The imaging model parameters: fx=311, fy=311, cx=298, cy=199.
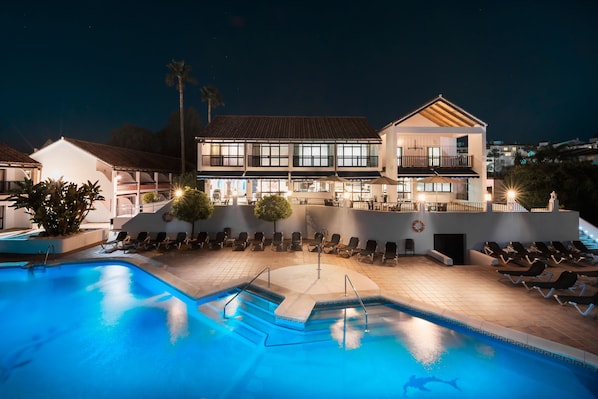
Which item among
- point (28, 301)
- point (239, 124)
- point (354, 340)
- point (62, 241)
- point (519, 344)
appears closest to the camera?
point (519, 344)

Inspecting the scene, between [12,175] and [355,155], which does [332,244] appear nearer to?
[355,155]

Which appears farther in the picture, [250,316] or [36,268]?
[36,268]

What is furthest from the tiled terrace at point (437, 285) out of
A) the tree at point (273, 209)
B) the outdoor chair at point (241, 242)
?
the tree at point (273, 209)

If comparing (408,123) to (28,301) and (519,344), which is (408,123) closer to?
(519,344)

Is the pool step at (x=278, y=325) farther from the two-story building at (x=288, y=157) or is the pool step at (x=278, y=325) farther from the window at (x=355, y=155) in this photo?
the window at (x=355, y=155)

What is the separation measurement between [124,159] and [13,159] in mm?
7709

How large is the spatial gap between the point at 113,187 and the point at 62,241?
9.32 meters

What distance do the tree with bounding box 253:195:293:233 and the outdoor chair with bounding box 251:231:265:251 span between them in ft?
4.54

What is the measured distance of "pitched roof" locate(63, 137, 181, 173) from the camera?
26.3m

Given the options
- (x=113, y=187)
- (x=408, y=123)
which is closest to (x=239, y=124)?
(x=113, y=187)

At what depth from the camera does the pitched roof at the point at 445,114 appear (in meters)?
23.6

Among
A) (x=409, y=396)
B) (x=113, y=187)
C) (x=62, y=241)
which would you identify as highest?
(x=113, y=187)

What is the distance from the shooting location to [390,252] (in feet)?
52.5

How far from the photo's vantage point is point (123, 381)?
7621mm
